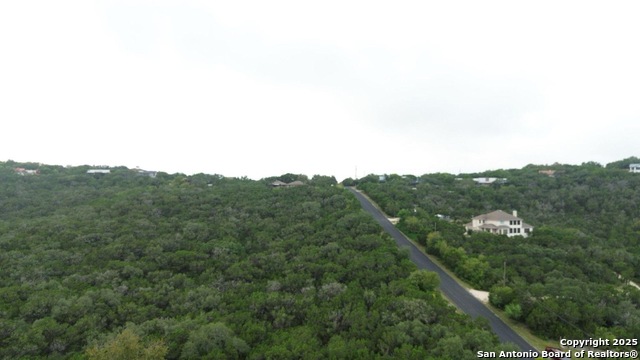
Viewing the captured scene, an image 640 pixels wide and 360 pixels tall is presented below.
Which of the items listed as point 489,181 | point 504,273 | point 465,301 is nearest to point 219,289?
point 465,301

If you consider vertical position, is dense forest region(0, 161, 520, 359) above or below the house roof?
below

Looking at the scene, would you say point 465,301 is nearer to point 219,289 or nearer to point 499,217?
point 219,289

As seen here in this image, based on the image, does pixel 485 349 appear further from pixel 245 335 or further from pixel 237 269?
pixel 237 269

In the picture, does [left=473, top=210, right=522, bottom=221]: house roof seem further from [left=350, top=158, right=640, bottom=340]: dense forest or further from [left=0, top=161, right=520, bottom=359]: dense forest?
[left=0, top=161, right=520, bottom=359]: dense forest

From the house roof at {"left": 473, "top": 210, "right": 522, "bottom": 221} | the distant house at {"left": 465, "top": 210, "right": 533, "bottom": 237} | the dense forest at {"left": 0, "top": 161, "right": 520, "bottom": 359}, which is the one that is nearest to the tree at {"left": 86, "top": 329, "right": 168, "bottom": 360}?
the dense forest at {"left": 0, "top": 161, "right": 520, "bottom": 359}

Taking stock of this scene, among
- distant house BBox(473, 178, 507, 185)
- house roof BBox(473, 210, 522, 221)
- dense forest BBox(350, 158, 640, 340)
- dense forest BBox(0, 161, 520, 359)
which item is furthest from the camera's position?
distant house BBox(473, 178, 507, 185)

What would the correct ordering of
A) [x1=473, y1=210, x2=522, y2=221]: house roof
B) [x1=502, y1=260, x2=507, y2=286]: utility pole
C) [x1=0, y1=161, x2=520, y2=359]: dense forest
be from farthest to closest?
[x1=473, y1=210, x2=522, y2=221]: house roof < [x1=502, y1=260, x2=507, y2=286]: utility pole < [x1=0, y1=161, x2=520, y2=359]: dense forest

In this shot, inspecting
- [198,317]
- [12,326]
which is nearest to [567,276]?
[198,317]

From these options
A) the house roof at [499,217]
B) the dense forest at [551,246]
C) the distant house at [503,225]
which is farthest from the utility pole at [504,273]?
the house roof at [499,217]
